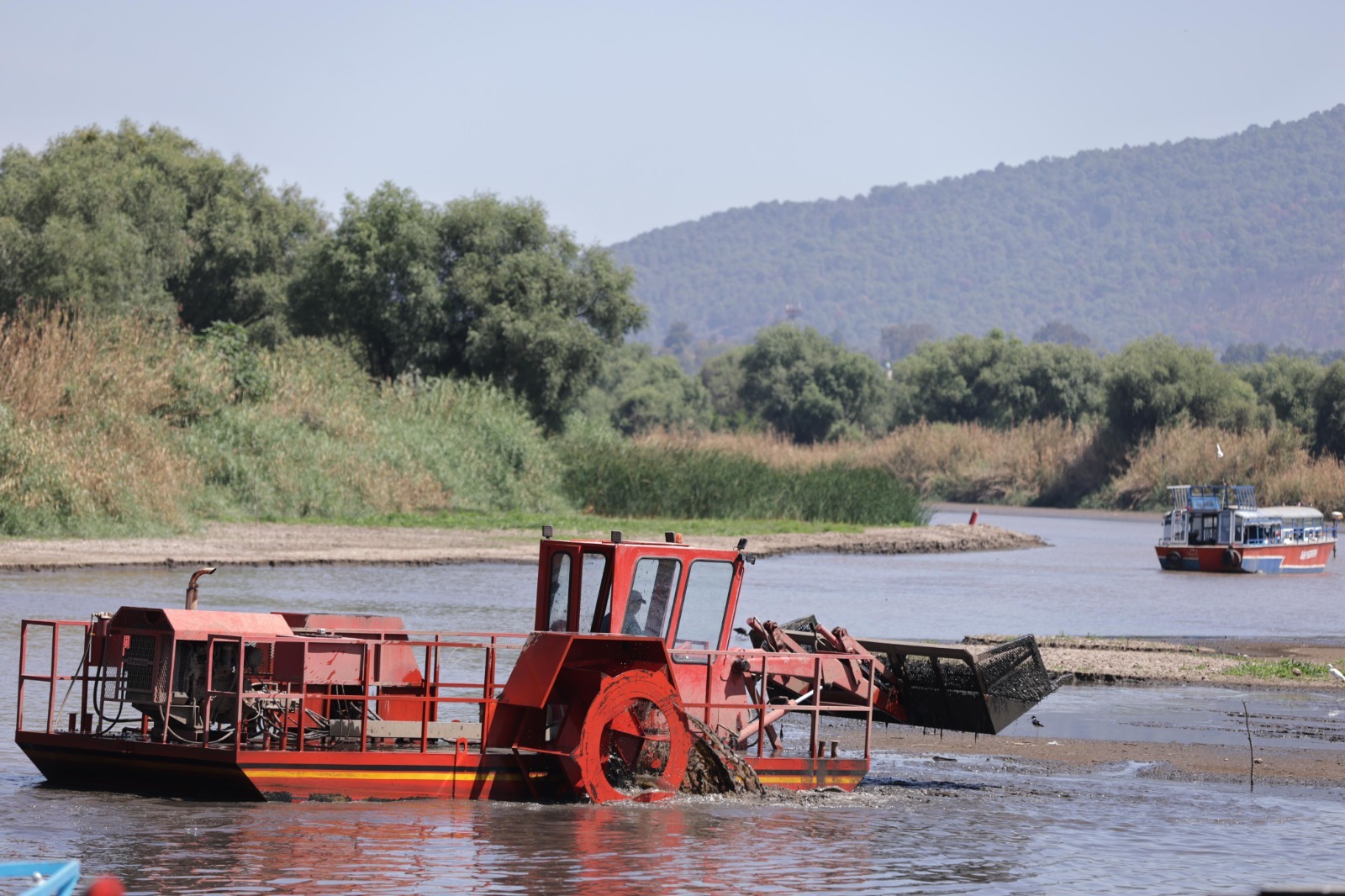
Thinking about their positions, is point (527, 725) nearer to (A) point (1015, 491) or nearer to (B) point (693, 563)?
(B) point (693, 563)

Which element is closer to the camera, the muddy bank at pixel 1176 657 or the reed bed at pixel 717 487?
the muddy bank at pixel 1176 657

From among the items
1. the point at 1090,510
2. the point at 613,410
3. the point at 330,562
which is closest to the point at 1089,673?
the point at 330,562

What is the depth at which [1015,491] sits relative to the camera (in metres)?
99.9

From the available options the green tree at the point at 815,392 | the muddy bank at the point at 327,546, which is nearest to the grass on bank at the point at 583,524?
the muddy bank at the point at 327,546

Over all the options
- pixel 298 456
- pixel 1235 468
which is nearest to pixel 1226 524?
pixel 298 456

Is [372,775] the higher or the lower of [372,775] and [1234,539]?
the lower

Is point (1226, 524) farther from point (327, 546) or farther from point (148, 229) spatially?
point (148, 229)

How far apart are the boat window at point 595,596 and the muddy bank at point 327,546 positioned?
14904 millimetres

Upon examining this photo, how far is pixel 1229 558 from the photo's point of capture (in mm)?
49906

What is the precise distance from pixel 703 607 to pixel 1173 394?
8357 cm

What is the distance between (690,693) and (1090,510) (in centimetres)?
8216

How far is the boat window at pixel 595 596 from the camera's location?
13.5 metres

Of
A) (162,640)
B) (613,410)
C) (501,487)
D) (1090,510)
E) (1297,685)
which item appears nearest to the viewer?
(162,640)

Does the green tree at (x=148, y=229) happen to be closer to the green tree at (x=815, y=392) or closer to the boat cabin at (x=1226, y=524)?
the boat cabin at (x=1226, y=524)
